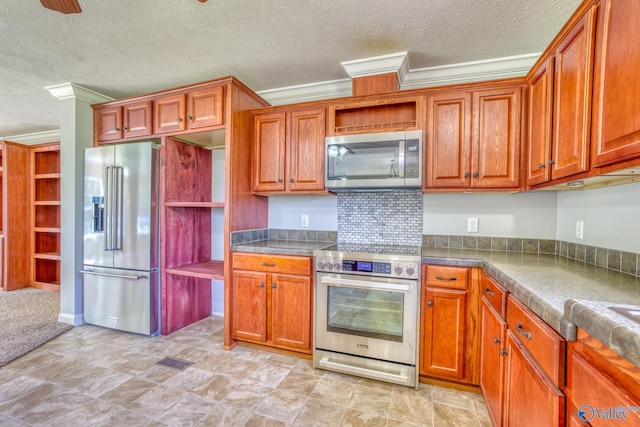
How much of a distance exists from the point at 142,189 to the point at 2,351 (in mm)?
1753

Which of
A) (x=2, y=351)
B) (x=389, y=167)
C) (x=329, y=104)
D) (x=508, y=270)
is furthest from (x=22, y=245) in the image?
(x=508, y=270)

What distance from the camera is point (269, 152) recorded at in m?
2.69

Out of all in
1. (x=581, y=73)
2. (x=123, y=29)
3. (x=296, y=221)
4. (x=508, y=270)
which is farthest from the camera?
(x=296, y=221)

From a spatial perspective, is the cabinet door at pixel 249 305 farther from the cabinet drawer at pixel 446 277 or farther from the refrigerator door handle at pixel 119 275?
the cabinet drawer at pixel 446 277

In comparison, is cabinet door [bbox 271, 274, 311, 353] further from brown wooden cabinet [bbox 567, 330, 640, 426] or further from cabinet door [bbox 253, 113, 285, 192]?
brown wooden cabinet [bbox 567, 330, 640, 426]

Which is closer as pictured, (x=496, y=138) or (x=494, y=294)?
(x=494, y=294)

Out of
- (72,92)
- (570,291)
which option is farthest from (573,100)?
(72,92)

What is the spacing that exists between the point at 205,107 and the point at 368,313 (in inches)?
89.3

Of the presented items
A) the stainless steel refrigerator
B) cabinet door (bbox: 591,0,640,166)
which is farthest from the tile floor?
cabinet door (bbox: 591,0,640,166)

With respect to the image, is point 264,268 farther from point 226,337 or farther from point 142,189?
point 142,189

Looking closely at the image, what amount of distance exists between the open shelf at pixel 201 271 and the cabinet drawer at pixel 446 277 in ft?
5.80

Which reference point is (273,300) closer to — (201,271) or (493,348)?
(201,271)

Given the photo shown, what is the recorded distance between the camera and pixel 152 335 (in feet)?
9.10

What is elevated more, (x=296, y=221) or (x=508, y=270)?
(x=296, y=221)
